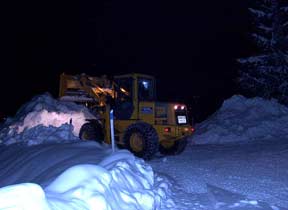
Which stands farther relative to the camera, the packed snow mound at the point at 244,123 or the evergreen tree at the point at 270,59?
the evergreen tree at the point at 270,59

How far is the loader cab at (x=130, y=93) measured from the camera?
13.9 m

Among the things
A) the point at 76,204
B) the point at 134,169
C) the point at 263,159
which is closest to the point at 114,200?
the point at 76,204

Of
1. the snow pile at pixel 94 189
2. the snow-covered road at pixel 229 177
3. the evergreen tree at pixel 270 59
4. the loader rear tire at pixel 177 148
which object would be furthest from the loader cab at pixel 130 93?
the evergreen tree at pixel 270 59

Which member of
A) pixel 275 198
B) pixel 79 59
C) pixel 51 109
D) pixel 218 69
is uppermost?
pixel 79 59

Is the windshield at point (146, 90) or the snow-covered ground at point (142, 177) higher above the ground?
the windshield at point (146, 90)

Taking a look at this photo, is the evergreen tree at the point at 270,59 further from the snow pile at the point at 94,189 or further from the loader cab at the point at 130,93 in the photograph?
the snow pile at the point at 94,189

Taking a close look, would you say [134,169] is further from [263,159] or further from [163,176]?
[263,159]

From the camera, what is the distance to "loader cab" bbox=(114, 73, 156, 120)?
13859 mm

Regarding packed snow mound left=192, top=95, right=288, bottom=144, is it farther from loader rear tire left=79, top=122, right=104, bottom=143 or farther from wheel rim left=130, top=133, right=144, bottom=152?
wheel rim left=130, top=133, right=144, bottom=152

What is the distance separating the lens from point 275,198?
8000mm

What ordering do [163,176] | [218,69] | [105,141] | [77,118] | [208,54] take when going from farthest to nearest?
[208,54], [218,69], [77,118], [105,141], [163,176]

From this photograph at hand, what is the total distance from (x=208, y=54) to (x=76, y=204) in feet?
164

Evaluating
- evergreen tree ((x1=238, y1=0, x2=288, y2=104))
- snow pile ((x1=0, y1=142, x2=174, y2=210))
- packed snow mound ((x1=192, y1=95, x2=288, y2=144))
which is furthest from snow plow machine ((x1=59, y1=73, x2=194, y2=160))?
evergreen tree ((x1=238, y1=0, x2=288, y2=104))

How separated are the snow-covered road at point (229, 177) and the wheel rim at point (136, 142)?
79cm
